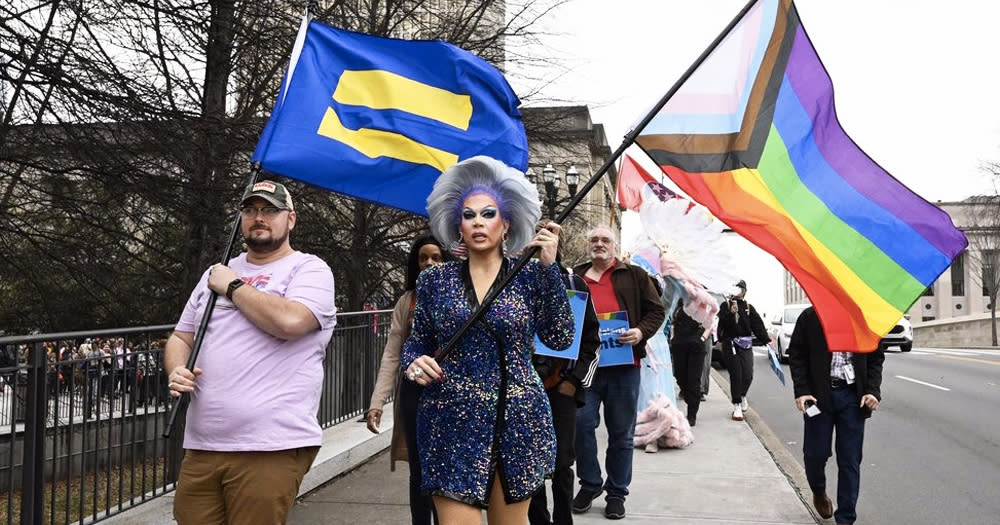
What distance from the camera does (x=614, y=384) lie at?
6223mm

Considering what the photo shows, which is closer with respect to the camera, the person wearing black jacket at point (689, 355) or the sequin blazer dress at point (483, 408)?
the sequin blazer dress at point (483, 408)

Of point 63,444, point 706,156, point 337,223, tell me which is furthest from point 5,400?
point 337,223

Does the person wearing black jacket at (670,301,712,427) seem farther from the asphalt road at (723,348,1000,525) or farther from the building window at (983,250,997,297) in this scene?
the building window at (983,250,997,297)

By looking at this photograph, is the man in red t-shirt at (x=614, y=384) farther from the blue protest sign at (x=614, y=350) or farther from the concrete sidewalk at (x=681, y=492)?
the concrete sidewalk at (x=681, y=492)

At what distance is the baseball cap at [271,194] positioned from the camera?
3.52 metres

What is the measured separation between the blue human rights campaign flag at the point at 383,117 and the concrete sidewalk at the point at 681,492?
258 cm

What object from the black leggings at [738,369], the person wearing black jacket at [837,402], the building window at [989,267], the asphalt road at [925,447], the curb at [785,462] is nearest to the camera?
the person wearing black jacket at [837,402]

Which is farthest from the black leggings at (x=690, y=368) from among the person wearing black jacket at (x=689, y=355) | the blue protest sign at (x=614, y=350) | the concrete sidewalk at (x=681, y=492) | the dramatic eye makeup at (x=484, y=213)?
the dramatic eye makeup at (x=484, y=213)

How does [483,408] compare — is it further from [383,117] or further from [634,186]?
[634,186]

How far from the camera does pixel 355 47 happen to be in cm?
496

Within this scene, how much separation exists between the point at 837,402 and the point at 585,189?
3.08 m

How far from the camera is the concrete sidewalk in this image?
623 cm

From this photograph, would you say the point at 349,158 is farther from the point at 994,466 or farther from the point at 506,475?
the point at 994,466

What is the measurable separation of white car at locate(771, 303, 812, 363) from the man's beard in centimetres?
2134
